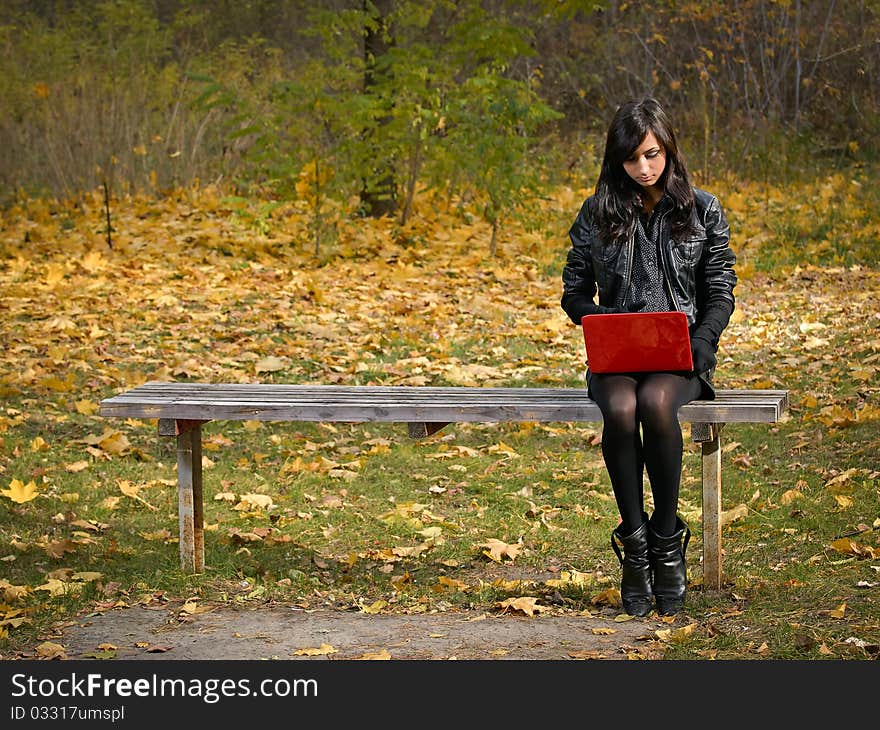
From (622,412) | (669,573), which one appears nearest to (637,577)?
(669,573)

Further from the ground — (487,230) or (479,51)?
(479,51)

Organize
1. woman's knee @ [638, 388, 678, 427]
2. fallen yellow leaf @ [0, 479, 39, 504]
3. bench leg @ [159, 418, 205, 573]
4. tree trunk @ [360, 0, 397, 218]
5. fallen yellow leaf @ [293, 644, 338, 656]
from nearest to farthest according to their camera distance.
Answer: fallen yellow leaf @ [293, 644, 338, 656], woman's knee @ [638, 388, 678, 427], bench leg @ [159, 418, 205, 573], fallen yellow leaf @ [0, 479, 39, 504], tree trunk @ [360, 0, 397, 218]

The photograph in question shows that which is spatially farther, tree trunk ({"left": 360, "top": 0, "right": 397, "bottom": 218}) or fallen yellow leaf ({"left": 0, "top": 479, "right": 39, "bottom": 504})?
tree trunk ({"left": 360, "top": 0, "right": 397, "bottom": 218})

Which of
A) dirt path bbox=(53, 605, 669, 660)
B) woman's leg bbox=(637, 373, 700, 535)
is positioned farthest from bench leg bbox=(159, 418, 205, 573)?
woman's leg bbox=(637, 373, 700, 535)

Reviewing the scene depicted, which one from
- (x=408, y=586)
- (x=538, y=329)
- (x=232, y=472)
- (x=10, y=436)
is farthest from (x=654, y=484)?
(x=538, y=329)

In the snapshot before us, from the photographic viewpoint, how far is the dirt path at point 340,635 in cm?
359

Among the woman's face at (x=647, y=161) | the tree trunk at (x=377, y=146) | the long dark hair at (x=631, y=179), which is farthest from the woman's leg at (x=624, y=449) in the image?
the tree trunk at (x=377, y=146)

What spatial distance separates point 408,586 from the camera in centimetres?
432

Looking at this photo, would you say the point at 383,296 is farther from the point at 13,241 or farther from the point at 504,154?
the point at 13,241

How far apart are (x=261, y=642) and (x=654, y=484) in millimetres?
1218

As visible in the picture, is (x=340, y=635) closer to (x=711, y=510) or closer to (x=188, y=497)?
(x=188, y=497)

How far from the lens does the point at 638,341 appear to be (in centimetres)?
392

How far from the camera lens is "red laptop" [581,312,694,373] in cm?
388

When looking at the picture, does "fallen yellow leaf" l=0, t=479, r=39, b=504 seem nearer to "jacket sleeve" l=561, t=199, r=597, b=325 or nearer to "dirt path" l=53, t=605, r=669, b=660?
"dirt path" l=53, t=605, r=669, b=660
